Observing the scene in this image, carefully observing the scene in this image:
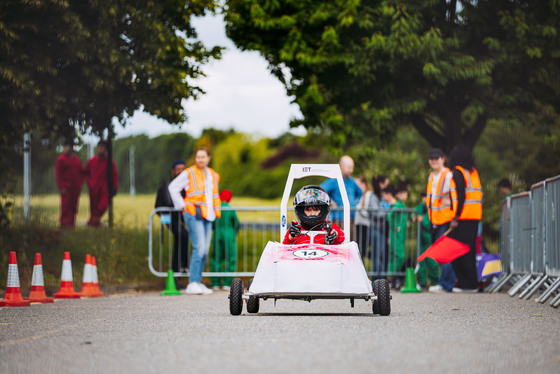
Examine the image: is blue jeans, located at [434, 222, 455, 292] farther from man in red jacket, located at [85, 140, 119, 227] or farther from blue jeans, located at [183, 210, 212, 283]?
man in red jacket, located at [85, 140, 119, 227]

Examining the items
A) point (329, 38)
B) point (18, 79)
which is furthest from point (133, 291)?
point (329, 38)

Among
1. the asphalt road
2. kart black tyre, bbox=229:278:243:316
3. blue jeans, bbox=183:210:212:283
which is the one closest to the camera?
the asphalt road

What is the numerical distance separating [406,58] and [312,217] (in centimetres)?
1147

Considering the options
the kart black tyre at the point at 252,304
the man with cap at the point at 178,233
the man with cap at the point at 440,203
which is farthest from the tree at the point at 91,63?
the kart black tyre at the point at 252,304

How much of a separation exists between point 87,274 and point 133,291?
8.10ft

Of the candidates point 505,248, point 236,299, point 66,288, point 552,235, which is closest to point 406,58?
point 505,248

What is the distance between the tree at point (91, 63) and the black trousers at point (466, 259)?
21.6 ft

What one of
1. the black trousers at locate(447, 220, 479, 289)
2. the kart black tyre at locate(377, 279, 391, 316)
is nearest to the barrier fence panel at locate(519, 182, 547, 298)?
the black trousers at locate(447, 220, 479, 289)

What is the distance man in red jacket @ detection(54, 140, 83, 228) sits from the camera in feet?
69.9

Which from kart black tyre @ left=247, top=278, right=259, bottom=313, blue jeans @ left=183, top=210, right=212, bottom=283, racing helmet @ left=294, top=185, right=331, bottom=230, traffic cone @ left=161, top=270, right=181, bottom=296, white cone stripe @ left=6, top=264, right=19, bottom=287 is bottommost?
traffic cone @ left=161, top=270, right=181, bottom=296

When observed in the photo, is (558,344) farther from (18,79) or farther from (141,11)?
(141,11)

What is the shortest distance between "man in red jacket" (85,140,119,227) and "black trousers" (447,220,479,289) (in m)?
8.05

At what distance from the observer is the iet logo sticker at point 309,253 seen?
11185 mm

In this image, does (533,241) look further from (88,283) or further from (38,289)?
(38,289)
